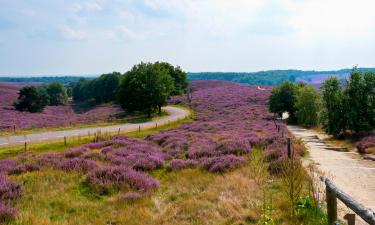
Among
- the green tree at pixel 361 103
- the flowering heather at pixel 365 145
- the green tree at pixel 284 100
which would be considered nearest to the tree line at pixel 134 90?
the green tree at pixel 284 100

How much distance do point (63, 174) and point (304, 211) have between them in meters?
10.1

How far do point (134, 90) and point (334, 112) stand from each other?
124 feet

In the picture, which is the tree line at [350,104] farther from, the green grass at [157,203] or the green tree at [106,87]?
the green tree at [106,87]

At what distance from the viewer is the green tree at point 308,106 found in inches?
2042

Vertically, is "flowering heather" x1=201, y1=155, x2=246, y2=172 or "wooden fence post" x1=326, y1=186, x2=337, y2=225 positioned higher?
"wooden fence post" x1=326, y1=186, x2=337, y2=225

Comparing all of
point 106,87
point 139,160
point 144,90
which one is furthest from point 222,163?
point 106,87

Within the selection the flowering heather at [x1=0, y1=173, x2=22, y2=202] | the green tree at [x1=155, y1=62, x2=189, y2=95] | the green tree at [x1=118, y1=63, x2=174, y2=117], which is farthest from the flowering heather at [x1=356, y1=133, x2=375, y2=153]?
the green tree at [x1=155, y1=62, x2=189, y2=95]

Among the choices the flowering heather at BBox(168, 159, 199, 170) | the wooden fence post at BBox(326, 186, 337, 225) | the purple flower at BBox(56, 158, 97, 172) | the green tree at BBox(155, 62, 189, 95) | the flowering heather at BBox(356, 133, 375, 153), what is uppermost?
the green tree at BBox(155, 62, 189, 95)

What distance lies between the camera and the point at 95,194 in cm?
1305

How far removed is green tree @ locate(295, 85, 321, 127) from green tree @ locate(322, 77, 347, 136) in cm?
1430

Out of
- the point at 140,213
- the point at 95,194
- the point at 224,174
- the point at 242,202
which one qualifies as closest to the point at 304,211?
the point at 242,202

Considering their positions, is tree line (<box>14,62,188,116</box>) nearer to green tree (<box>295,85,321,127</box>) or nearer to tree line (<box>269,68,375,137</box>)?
green tree (<box>295,85,321,127</box>)

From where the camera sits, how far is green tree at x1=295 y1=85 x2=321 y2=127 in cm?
5188

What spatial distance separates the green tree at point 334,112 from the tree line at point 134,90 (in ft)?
108
